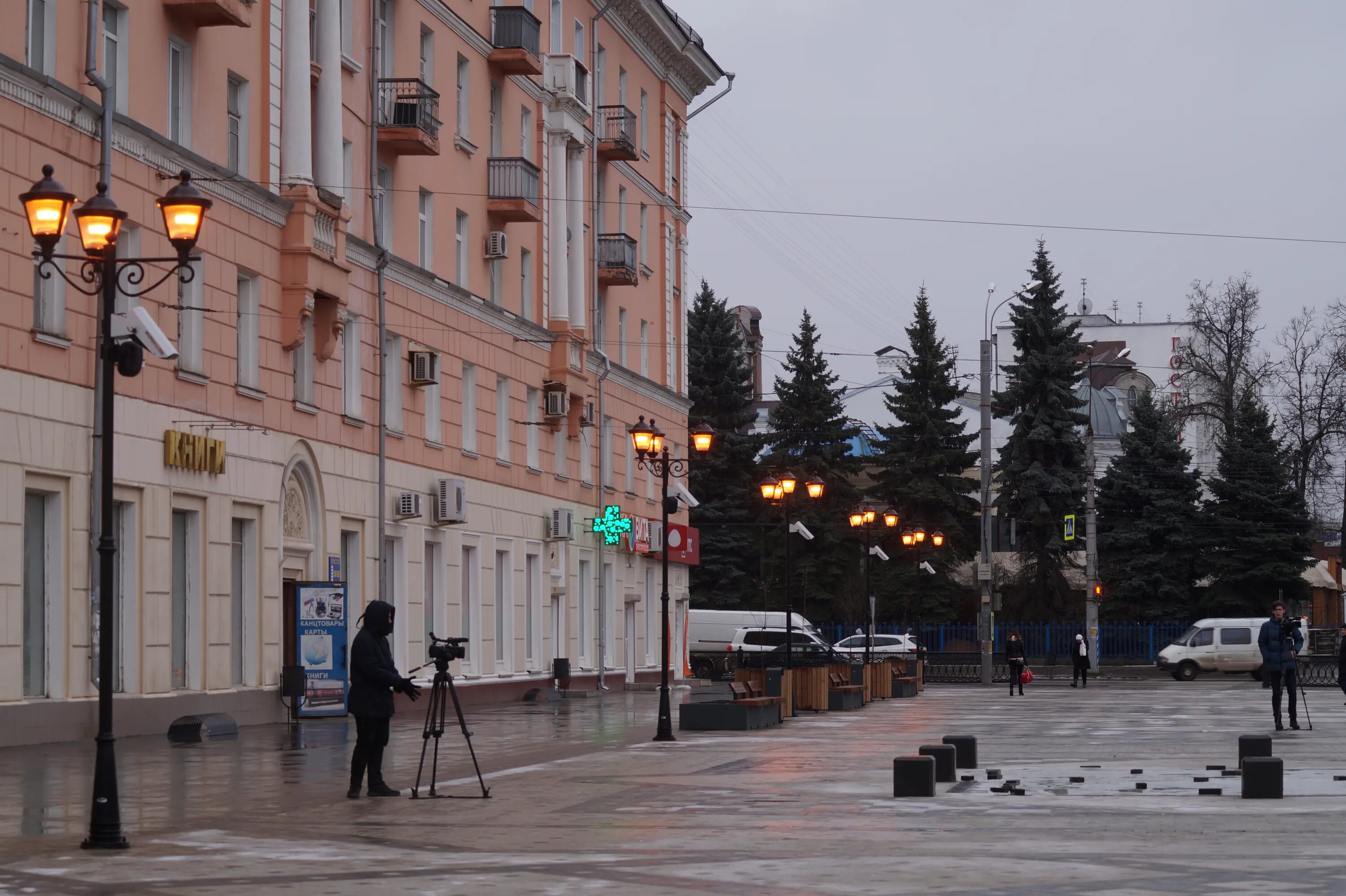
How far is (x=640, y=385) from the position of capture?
52.5 metres

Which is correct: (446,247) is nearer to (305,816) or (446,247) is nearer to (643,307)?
(643,307)

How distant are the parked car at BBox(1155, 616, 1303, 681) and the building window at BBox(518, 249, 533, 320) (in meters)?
28.8

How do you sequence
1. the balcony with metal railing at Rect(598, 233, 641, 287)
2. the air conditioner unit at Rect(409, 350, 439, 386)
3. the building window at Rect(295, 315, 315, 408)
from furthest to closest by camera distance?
the balcony with metal railing at Rect(598, 233, 641, 287), the air conditioner unit at Rect(409, 350, 439, 386), the building window at Rect(295, 315, 315, 408)

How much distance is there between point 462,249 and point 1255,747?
24.7 m

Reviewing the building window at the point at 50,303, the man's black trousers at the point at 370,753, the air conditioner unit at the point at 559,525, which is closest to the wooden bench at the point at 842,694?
the air conditioner unit at the point at 559,525

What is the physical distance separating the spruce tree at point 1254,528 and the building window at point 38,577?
55808 millimetres

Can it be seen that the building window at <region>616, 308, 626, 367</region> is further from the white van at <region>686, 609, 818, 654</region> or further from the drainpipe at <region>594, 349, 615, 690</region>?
the white van at <region>686, 609, 818, 654</region>

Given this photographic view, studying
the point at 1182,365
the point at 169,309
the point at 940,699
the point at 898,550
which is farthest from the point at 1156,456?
the point at 169,309

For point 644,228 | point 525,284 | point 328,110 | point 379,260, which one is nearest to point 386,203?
point 379,260

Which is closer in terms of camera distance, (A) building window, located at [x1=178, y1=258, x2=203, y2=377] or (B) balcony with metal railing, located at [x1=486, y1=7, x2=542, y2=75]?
(A) building window, located at [x1=178, y1=258, x2=203, y2=377]

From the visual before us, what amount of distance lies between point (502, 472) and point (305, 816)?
89.2 feet

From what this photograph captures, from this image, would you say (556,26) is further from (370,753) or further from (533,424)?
(370,753)

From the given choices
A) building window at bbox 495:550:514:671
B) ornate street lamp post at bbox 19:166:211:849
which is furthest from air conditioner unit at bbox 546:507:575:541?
ornate street lamp post at bbox 19:166:211:849

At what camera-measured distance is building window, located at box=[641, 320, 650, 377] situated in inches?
2100
